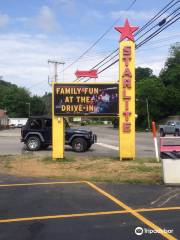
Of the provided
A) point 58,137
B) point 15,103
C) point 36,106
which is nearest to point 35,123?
point 58,137

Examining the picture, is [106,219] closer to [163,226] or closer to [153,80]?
[163,226]

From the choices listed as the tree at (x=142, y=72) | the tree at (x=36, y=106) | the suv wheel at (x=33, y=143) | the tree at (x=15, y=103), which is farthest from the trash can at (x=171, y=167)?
the tree at (x=142, y=72)

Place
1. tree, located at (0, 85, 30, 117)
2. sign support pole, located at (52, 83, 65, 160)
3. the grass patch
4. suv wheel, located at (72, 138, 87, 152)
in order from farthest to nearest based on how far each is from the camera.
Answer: tree, located at (0, 85, 30, 117) < suv wheel, located at (72, 138, 87, 152) < sign support pole, located at (52, 83, 65, 160) < the grass patch

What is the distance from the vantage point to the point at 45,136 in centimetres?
2467

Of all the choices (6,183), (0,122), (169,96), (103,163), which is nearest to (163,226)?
(6,183)

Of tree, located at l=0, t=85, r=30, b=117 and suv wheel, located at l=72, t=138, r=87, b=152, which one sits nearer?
Result: suv wheel, located at l=72, t=138, r=87, b=152

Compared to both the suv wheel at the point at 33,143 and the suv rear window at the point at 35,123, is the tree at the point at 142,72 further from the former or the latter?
the suv wheel at the point at 33,143

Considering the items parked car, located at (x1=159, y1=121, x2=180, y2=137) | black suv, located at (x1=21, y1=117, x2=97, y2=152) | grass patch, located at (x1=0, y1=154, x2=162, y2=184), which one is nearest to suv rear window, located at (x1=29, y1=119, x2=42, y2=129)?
black suv, located at (x1=21, y1=117, x2=97, y2=152)

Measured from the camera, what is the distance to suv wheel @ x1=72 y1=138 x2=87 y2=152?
79.5 ft

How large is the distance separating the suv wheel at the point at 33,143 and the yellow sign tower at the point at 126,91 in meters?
7.60

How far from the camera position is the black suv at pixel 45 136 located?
80.0 feet

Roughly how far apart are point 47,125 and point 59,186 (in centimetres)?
1354

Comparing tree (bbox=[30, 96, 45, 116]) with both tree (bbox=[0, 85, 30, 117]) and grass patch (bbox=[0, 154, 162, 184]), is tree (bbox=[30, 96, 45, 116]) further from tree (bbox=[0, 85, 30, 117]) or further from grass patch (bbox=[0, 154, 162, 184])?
grass patch (bbox=[0, 154, 162, 184])

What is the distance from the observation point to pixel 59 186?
445 inches
